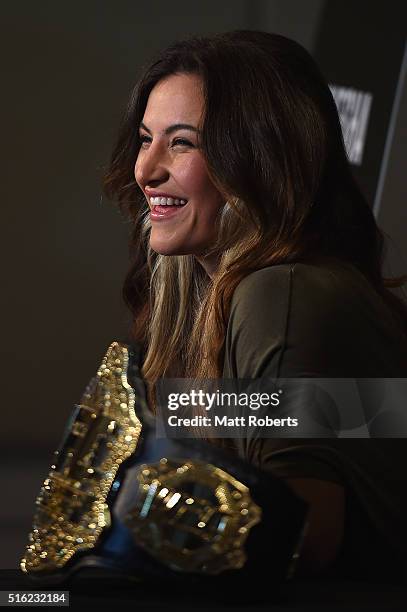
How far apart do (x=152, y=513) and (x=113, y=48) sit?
118 inches

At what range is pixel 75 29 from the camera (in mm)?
3865

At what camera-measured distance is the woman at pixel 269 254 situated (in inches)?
52.7

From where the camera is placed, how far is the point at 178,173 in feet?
5.72

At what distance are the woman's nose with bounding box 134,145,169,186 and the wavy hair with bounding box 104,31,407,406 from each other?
0.13 meters

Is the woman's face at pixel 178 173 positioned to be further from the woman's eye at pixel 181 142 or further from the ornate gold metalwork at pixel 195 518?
the ornate gold metalwork at pixel 195 518

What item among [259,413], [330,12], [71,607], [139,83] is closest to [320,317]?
[259,413]

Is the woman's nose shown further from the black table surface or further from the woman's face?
the black table surface

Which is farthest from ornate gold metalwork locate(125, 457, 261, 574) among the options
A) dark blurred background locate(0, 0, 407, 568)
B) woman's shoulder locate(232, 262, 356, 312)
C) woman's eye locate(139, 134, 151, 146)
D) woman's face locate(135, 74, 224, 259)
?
dark blurred background locate(0, 0, 407, 568)

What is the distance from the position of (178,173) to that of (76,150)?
2291 millimetres

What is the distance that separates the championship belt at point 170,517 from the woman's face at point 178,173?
21.2 inches

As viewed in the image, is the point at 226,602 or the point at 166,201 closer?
the point at 226,602

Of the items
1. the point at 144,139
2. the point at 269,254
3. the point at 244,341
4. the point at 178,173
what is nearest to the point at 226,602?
the point at 244,341

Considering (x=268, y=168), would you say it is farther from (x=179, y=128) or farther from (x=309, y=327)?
(x=309, y=327)

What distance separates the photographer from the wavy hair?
1.57 metres
